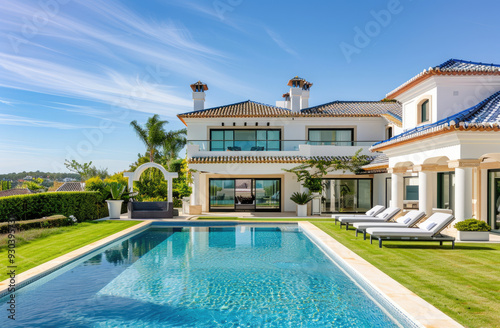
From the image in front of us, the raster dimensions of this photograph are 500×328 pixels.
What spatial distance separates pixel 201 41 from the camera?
21.9 metres

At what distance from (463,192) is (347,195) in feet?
42.3

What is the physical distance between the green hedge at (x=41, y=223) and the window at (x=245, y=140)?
12.3m

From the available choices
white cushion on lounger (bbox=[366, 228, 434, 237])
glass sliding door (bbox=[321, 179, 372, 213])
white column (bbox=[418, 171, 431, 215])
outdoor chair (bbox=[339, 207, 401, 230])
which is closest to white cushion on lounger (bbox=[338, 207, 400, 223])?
outdoor chair (bbox=[339, 207, 401, 230])

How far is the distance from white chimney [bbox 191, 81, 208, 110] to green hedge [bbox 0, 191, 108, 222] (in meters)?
11.8

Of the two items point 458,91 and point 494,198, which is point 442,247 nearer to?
point 494,198

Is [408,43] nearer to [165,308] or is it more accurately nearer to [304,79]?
[304,79]

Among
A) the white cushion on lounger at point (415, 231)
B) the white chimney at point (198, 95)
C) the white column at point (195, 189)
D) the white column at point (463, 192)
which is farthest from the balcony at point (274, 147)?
the white cushion on lounger at point (415, 231)

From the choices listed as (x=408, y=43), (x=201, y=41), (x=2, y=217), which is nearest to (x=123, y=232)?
(x=2, y=217)

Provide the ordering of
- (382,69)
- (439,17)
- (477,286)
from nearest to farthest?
1. (477,286)
2. (439,17)
3. (382,69)

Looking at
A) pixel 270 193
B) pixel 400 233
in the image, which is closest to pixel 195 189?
pixel 270 193

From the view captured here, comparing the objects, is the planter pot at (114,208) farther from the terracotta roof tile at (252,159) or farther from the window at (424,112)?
the window at (424,112)

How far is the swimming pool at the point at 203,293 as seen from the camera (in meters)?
7.00

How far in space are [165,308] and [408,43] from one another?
21.2m

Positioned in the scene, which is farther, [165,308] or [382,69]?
[382,69]
